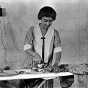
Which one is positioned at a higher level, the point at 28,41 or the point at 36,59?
the point at 28,41

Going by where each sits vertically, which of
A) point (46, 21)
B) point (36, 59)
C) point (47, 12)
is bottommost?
point (36, 59)

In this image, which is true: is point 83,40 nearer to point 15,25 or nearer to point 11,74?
point 15,25

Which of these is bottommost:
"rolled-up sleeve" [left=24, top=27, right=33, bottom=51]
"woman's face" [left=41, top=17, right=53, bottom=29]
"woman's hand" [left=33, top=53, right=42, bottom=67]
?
"woman's hand" [left=33, top=53, right=42, bottom=67]

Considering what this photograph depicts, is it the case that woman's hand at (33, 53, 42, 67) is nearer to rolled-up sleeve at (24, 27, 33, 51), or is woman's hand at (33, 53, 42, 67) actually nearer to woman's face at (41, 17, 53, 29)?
rolled-up sleeve at (24, 27, 33, 51)

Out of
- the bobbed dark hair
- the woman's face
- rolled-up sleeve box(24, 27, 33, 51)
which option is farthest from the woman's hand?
the bobbed dark hair

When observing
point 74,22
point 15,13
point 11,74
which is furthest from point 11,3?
point 11,74

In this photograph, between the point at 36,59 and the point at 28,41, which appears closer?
the point at 36,59

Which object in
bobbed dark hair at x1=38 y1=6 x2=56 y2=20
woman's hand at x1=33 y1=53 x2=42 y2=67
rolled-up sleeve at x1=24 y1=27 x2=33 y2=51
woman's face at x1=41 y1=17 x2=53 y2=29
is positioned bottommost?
woman's hand at x1=33 y1=53 x2=42 y2=67

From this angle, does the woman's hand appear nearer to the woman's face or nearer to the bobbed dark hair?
the woman's face

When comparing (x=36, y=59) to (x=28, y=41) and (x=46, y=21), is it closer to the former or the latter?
(x=28, y=41)

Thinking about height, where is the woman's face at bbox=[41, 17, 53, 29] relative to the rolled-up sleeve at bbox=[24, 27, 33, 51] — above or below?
above

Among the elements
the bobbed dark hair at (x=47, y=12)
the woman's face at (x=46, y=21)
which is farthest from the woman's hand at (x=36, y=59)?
the bobbed dark hair at (x=47, y=12)

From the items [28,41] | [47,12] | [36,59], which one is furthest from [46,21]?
[36,59]

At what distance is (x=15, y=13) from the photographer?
16.5 feet
